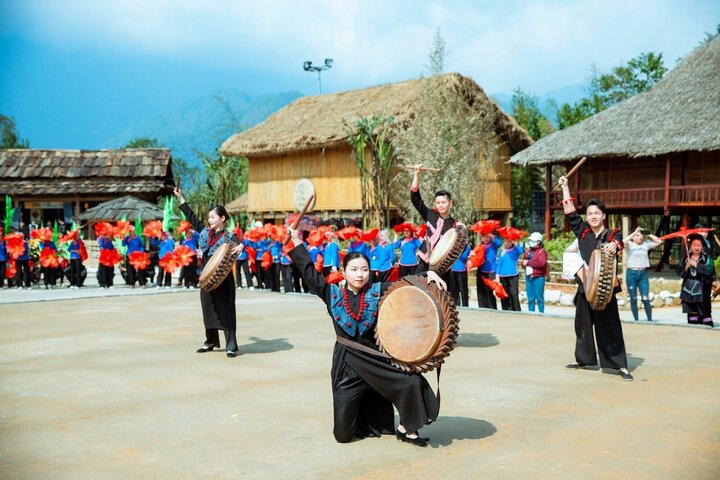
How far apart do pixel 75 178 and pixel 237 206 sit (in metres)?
7.67

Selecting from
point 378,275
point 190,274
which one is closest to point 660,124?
point 378,275

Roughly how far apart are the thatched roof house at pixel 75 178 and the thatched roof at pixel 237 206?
2.98m

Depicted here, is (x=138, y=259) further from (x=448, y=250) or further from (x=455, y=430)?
(x=455, y=430)

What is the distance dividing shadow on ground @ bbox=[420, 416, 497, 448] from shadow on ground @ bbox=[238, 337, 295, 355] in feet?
11.5

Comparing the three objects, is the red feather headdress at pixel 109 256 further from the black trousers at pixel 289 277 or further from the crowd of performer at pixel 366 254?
the black trousers at pixel 289 277

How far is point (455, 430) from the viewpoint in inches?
208

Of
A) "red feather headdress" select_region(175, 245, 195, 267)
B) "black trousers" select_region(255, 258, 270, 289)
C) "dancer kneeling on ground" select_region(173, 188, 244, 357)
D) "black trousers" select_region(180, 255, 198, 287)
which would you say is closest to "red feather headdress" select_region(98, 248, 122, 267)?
"black trousers" select_region(180, 255, 198, 287)

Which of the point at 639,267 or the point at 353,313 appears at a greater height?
the point at 353,313

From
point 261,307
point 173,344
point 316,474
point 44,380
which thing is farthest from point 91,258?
point 316,474

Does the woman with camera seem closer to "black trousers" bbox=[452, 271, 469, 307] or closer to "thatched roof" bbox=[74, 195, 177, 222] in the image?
"black trousers" bbox=[452, 271, 469, 307]

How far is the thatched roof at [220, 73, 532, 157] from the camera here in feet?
92.6

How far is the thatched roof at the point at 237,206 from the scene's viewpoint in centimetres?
3706

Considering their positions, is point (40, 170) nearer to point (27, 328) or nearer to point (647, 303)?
point (27, 328)

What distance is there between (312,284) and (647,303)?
27.1 feet
